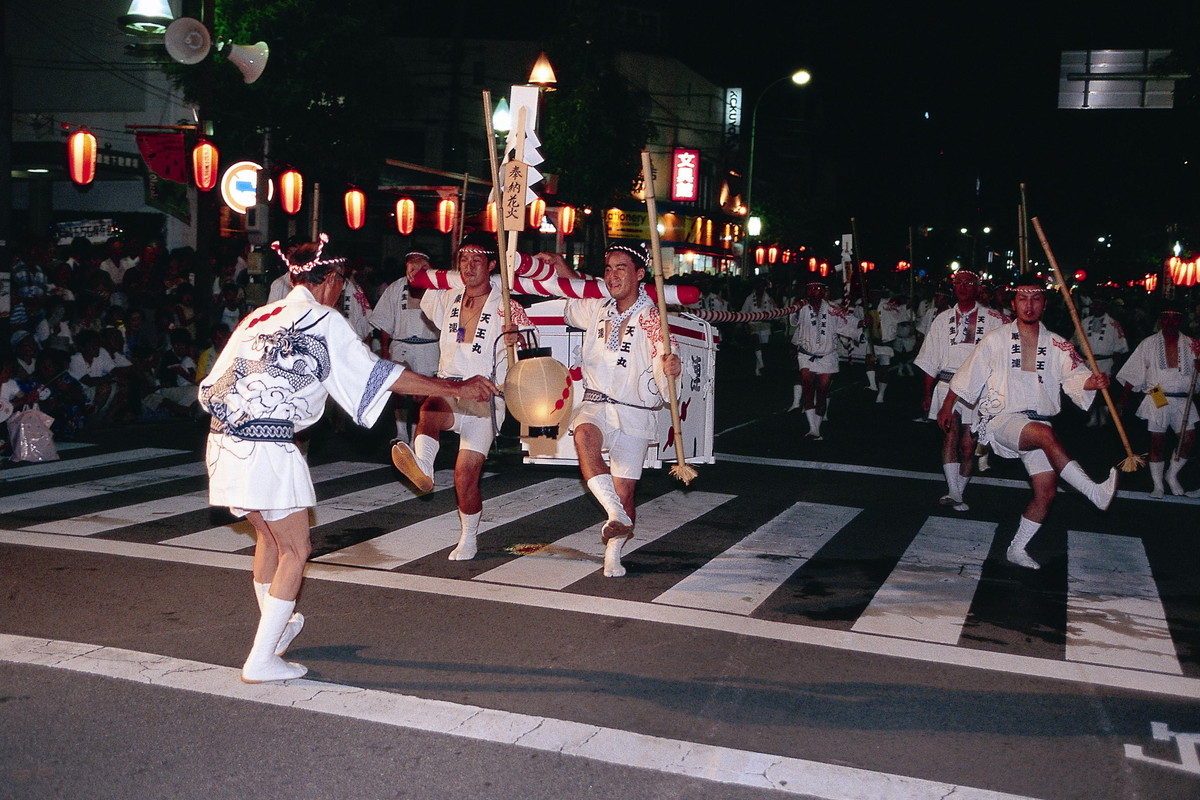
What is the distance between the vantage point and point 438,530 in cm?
827

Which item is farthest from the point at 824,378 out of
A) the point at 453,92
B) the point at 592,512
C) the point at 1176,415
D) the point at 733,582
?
the point at 453,92

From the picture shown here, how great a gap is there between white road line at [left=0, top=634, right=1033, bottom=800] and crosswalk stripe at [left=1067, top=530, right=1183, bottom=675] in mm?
2120

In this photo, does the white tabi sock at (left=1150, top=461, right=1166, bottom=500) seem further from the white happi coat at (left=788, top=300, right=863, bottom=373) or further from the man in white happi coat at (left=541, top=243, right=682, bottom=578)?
the man in white happi coat at (left=541, top=243, right=682, bottom=578)

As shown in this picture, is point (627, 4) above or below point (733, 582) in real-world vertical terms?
above

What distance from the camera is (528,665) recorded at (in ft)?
17.6

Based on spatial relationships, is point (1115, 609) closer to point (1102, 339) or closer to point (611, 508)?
point (611, 508)

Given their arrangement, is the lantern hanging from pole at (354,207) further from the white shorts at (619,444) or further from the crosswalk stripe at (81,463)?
the white shorts at (619,444)

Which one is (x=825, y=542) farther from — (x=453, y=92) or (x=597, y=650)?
(x=453, y=92)

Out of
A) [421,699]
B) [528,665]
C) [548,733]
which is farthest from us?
[528,665]

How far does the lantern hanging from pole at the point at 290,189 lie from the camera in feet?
59.8


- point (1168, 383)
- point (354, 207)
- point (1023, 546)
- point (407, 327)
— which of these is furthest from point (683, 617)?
point (354, 207)

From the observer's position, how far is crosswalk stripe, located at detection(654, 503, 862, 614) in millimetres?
6676

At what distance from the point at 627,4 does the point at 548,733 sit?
46.0 metres

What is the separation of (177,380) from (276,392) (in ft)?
35.6
